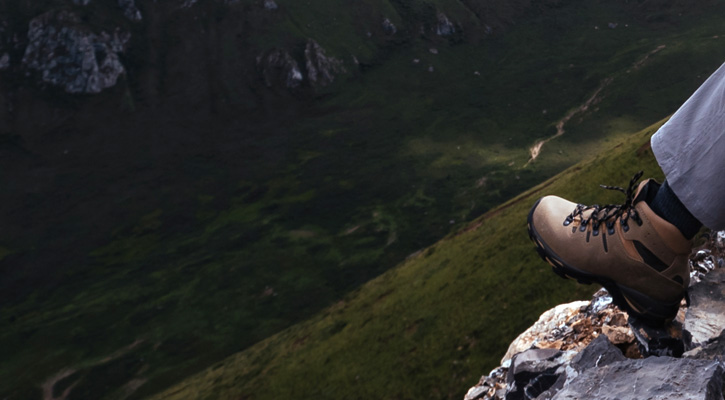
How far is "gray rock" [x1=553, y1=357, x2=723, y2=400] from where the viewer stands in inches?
160

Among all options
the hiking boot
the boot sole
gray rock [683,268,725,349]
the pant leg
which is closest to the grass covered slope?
gray rock [683,268,725,349]

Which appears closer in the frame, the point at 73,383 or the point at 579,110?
the point at 73,383

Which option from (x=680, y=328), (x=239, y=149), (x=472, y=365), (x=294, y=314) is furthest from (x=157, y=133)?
(x=680, y=328)

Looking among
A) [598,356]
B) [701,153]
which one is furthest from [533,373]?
[701,153]

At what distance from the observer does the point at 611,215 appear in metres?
5.61

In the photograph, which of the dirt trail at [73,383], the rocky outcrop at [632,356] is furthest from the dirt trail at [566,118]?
the rocky outcrop at [632,356]

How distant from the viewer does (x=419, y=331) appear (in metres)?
35.9

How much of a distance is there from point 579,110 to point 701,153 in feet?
576

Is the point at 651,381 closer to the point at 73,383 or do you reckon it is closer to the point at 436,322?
the point at 436,322

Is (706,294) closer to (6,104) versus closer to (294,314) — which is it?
(294,314)

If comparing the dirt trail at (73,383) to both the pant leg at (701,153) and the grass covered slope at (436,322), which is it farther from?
the pant leg at (701,153)

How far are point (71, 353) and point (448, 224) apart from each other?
90.8 meters

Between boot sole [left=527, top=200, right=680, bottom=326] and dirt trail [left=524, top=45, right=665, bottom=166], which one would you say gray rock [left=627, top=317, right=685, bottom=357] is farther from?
dirt trail [left=524, top=45, right=665, bottom=166]

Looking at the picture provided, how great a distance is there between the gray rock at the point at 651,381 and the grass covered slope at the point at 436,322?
57.7 feet
